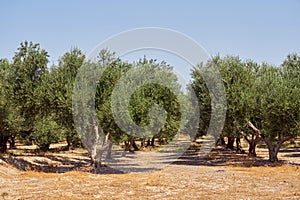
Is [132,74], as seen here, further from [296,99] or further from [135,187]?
[296,99]

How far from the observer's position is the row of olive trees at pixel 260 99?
3131 cm

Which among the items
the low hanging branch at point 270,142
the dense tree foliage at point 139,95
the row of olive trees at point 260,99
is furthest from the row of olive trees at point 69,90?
the low hanging branch at point 270,142

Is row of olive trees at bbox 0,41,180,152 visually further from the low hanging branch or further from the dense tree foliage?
the low hanging branch

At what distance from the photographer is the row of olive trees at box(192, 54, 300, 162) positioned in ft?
103

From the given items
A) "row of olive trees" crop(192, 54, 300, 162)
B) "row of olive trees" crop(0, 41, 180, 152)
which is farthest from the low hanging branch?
"row of olive trees" crop(0, 41, 180, 152)

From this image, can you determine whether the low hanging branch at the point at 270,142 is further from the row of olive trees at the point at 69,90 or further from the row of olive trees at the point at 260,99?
the row of olive trees at the point at 69,90

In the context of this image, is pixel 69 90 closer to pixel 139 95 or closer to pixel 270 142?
pixel 139 95

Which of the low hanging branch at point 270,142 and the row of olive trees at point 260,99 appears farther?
the low hanging branch at point 270,142

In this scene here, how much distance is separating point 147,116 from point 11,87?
12.7 meters

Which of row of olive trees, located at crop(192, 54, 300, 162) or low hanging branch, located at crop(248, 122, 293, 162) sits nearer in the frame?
row of olive trees, located at crop(192, 54, 300, 162)

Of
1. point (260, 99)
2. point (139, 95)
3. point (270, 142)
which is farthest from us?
point (270, 142)

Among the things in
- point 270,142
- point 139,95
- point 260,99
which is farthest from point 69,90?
point 270,142

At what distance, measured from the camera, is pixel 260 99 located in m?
32.9

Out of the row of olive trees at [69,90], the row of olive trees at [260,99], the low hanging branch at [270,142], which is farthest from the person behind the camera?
the low hanging branch at [270,142]
